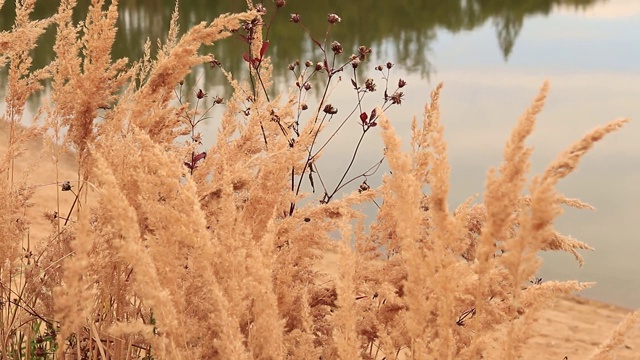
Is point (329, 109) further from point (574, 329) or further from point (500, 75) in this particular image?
point (500, 75)

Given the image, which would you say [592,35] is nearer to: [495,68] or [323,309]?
[495,68]

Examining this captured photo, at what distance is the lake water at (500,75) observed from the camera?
9.84 meters

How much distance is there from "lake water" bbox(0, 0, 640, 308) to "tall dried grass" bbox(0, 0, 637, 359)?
0.17m

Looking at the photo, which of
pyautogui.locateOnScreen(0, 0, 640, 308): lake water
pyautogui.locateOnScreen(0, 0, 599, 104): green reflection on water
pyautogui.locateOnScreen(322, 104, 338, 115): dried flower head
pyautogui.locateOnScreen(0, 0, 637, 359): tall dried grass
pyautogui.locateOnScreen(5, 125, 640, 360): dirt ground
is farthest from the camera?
pyautogui.locateOnScreen(0, 0, 599, 104): green reflection on water

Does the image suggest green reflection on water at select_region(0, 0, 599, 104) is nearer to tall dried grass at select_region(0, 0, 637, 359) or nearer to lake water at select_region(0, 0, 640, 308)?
lake water at select_region(0, 0, 640, 308)

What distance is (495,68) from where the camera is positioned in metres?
21.5

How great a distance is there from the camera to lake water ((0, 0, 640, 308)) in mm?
9836

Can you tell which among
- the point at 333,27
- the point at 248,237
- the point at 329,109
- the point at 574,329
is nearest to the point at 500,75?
the point at 333,27

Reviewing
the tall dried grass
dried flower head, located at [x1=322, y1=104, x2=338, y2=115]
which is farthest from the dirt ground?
the tall dried grass

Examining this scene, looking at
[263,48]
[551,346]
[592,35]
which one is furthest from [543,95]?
[592,35]

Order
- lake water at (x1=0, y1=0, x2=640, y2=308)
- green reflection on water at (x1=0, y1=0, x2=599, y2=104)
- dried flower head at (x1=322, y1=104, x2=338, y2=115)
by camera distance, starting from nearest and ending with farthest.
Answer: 1. dried flower head at (x1=322, y1=104, x2=338, y2=115)
2. lake water at (x1=0, y1=0, x2=640, y2=308)
3. green reflection on water at (x1=0, y1=0, x2=599, y2=104)

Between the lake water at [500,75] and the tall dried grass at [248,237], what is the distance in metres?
0.17

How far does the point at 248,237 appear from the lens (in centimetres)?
179

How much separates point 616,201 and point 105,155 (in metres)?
9.70
